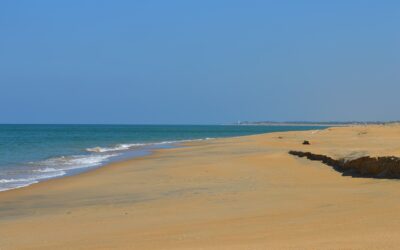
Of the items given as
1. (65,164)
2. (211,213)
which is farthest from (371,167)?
(65,164)

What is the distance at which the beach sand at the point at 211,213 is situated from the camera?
7.85 metres

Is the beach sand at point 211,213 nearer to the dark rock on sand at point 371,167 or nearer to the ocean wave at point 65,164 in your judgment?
the dark rock on sand at point 371,167

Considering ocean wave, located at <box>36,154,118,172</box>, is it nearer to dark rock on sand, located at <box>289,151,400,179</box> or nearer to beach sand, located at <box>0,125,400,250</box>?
beach sand, located at <box>0,125,400,250</box>

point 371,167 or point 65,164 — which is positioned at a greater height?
point 371,167

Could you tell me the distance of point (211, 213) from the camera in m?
10.8

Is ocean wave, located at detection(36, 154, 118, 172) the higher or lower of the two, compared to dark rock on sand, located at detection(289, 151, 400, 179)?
lower

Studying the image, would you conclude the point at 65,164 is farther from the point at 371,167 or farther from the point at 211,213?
the point at 211,213

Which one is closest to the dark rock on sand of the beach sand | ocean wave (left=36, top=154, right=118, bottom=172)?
the beach sand

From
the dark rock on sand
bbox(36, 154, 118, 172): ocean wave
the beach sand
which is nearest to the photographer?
the beach sand

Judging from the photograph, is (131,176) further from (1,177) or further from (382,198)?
(382,198)

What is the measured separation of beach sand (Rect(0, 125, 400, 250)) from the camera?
7852 millimetres

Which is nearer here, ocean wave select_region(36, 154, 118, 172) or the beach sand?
the beach sand

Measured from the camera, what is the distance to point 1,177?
71.8 feet

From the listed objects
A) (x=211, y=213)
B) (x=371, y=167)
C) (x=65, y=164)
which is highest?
(x=371, y=167)
